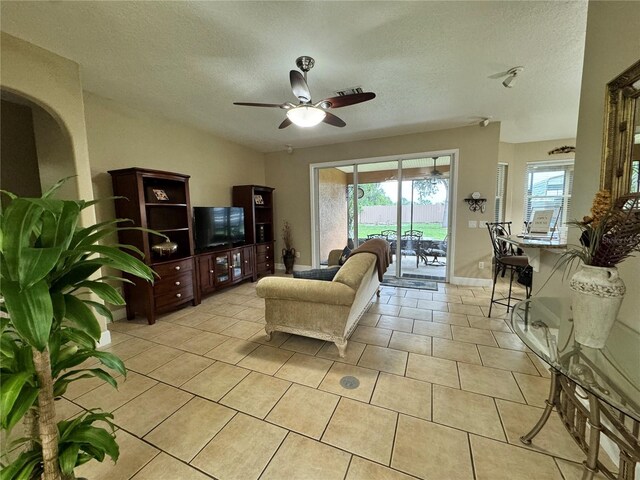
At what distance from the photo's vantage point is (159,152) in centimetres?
381

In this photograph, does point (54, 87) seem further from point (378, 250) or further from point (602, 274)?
point (602, 274)

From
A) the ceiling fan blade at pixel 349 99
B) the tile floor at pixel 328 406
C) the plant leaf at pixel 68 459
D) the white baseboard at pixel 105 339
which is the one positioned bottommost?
the tile floor at pixel 328 406

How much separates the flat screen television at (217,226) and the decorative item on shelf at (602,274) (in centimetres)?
412

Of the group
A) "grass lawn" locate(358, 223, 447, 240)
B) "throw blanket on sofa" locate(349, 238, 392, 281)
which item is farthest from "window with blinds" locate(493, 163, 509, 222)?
"throw blanket on sofa" locate(349, 238, 392, 281)

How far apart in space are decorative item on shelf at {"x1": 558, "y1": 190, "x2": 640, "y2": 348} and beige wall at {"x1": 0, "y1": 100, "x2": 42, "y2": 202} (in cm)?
482

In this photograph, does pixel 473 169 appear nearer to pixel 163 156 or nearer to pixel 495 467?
pixel 495 467

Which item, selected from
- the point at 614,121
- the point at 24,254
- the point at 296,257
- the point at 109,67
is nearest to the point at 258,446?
the point at 24,254

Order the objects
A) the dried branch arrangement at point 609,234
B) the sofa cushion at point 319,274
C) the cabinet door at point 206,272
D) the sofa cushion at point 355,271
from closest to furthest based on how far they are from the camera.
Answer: the dried branch arrangement at point 609,234 → the sofa cushion at point 355,271 → the sofa cushion at point 319,274 → the cabinet door at point 206,272

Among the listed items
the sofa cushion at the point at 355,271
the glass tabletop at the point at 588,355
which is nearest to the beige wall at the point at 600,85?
the glass tabletop at the point at 588,355

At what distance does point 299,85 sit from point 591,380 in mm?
2411

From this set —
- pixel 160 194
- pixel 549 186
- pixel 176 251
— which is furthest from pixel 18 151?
pixel 549 186

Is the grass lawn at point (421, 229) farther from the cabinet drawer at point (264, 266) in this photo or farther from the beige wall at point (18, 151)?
the beige wall at point (18, 151)

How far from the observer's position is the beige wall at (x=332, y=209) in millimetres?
5582

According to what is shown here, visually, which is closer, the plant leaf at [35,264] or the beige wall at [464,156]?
the plant leaf at [35,264]
